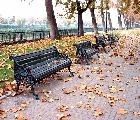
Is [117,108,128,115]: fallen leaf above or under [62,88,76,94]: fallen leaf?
under

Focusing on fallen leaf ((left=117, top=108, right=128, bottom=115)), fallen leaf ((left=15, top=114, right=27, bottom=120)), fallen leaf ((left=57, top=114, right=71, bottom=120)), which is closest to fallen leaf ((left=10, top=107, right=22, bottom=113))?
fallen leaf ((left=15, top=114, right=27, bottom=120))

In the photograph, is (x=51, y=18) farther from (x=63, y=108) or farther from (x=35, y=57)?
(x=63, y=108)

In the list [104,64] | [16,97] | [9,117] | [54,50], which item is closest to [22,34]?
[104,64]

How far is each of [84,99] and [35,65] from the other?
2037 mm

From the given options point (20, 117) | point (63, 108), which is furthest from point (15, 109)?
point (63, 108)

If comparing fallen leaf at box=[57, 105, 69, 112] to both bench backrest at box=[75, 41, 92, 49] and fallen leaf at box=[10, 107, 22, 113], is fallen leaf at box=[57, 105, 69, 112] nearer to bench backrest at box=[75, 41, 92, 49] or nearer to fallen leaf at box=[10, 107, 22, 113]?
fallen leaf at box=[10, 107, 22, 113]

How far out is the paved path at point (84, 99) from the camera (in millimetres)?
7516

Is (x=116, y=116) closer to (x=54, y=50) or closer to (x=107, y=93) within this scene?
(x=107, y=93)

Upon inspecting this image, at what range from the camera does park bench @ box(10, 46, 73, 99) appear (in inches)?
361

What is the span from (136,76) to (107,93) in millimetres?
2781

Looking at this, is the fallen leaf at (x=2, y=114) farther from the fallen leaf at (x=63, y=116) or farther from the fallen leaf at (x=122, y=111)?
the fallen leaf at (x=122, y=111)

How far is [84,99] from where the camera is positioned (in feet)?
28.8

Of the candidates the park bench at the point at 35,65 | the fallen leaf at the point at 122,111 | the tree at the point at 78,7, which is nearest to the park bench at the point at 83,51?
the park bench at the point at 35,65

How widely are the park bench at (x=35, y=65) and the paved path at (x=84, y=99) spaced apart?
0.42 metres
